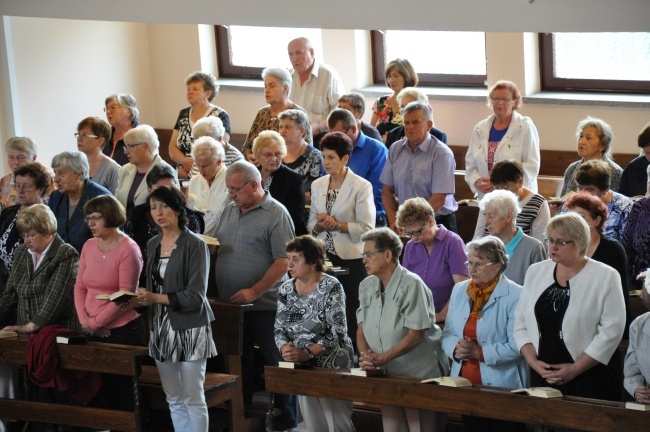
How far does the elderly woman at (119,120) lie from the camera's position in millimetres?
8008

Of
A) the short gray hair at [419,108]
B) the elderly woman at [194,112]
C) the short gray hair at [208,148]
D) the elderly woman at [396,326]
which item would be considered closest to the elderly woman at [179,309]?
the elderly woman at [396,326]

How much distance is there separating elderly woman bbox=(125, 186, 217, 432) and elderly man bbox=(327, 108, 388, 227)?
180cm

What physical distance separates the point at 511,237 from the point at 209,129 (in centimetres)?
239

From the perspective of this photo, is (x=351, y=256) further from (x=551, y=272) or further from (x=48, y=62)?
(x=48, y=62)

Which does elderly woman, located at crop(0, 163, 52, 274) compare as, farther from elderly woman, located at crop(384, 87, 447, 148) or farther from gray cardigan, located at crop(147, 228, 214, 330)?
elderly woman, located at crop(384, 87, 447, 148)

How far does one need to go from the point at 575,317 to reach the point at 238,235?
6.44 feet

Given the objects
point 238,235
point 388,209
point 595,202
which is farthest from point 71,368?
point 595,202

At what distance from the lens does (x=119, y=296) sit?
17.6ft

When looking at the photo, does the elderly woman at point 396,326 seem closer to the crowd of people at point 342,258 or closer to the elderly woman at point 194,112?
the crowd of people at point 342,258

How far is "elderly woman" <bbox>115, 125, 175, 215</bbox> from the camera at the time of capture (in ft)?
22.3

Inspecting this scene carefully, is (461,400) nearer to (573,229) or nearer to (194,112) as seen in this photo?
(573,229)

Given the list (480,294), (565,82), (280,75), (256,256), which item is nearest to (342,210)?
(256,256)

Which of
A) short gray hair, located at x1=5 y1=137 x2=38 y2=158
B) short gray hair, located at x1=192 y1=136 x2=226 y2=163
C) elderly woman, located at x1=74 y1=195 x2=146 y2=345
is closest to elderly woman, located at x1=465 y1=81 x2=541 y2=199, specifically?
short gray hair, located at x1=192 y1=136 x2=226 y2=163

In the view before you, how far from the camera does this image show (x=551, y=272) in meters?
4.86
